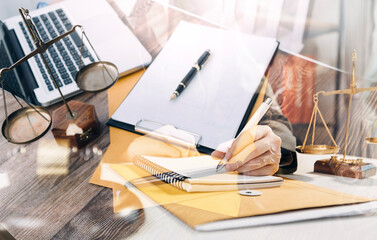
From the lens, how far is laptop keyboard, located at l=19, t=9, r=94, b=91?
0.60m

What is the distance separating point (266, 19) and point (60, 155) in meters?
0.62

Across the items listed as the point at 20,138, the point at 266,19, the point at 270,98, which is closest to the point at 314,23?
the point at 266,19

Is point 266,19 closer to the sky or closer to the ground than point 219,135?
closer to the sky

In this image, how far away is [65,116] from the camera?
0.51 m

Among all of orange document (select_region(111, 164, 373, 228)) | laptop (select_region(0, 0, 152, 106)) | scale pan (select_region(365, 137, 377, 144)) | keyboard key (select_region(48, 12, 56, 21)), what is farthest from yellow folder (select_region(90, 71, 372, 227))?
keyboard key (select_region(48, 12, 56, 21))

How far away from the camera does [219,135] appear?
1.63 feet

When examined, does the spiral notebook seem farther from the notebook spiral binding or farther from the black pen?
the black pen

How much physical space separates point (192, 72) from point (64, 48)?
0.29m

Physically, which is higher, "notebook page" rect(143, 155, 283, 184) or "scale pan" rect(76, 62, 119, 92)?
"scale pan" rect(76, 62, 119, 92)

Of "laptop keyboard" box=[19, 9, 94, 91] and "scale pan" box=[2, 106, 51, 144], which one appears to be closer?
"scale pan" box=[2, 106, 51, 144]

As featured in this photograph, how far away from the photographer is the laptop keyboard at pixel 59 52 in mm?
602

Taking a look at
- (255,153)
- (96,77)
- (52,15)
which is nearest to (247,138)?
(255,153)

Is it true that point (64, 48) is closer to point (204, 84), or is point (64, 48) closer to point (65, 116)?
point (65, 116)

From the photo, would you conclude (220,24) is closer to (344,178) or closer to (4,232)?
(344,178)
